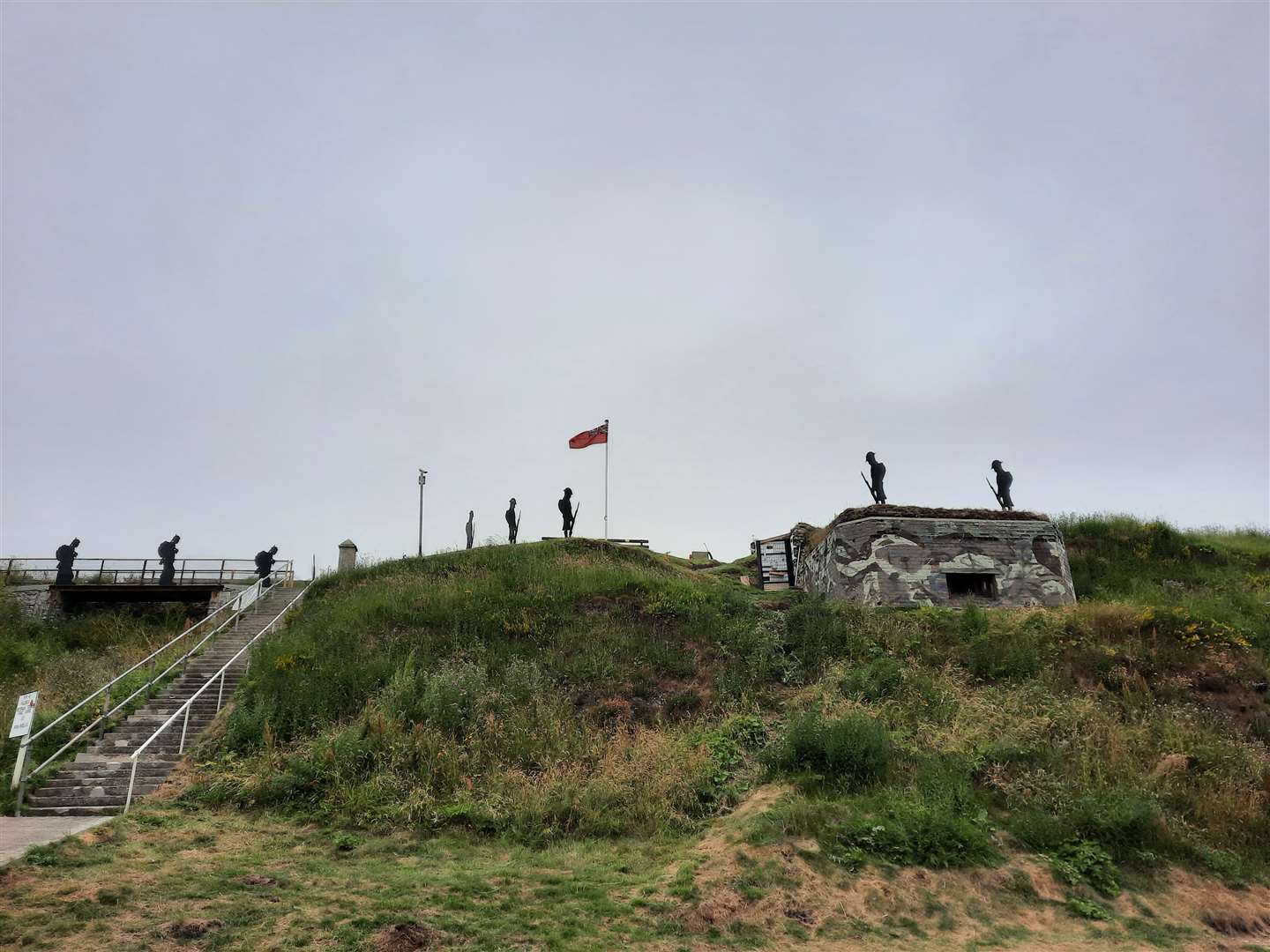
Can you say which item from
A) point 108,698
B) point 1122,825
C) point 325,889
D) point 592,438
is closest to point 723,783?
point 1122,825

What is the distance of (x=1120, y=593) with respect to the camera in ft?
74.2

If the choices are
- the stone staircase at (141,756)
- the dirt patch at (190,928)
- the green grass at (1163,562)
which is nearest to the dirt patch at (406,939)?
the dirt patch at (190,928)

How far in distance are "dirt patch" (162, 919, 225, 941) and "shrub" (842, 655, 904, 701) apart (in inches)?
414

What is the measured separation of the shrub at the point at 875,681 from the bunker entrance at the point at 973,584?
6.38m

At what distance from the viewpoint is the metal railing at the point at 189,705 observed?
1180 cm

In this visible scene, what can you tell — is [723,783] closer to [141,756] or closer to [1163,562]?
[141,756]

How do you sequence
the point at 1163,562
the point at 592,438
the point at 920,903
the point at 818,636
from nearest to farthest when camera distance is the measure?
the point at 920,903, the point at 818,636, the point at 1163,562, the point at 592,438

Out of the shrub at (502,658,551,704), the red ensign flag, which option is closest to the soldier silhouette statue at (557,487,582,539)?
the red ensign flag

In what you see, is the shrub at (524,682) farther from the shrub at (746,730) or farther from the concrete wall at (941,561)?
the concrete wall at (941,561)

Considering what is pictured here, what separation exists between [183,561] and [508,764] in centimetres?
2092

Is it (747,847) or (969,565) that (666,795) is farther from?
(969,565)

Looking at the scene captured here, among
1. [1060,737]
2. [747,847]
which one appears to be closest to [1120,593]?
[1060,737]

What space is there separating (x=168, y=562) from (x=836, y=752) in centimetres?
2497

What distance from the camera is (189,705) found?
46.7 ft
